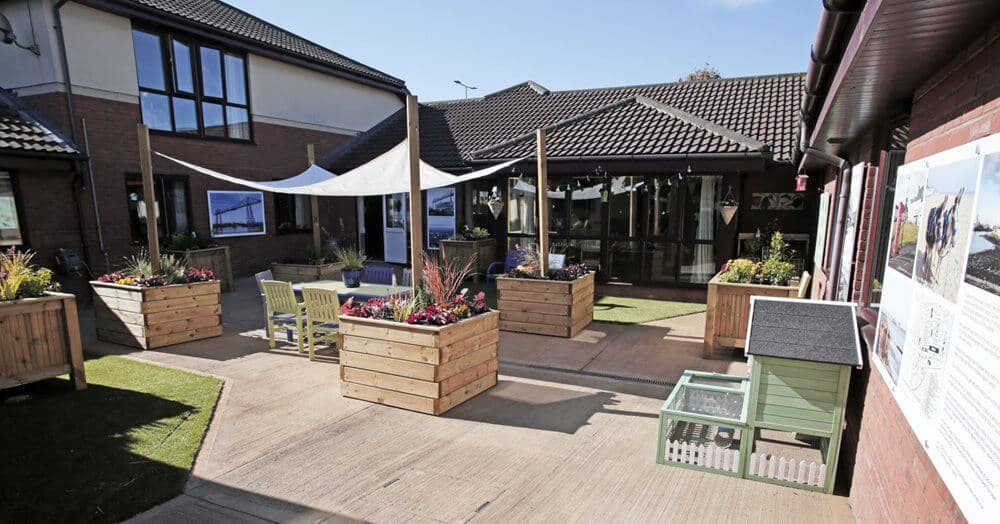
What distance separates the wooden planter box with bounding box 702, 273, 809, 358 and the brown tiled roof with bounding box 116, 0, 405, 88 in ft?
37.6

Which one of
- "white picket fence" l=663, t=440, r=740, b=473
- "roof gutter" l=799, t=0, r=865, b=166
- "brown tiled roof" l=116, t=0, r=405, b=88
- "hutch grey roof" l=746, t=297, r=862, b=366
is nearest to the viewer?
"roof gutter" l=799, t=0, r=865, b=166

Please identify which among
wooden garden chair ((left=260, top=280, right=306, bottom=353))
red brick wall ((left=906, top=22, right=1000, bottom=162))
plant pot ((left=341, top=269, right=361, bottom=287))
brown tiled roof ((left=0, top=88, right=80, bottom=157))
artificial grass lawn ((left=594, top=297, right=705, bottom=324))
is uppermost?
brown tiled roof ((left=0, top=88, right=80, bottom=157))

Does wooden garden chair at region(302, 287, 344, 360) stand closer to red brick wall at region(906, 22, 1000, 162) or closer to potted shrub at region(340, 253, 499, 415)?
potted shrub at region(340, 253, 499, 415)

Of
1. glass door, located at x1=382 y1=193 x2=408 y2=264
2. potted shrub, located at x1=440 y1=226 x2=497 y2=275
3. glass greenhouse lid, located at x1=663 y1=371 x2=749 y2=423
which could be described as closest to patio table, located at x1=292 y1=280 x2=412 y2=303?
glass greenhouse lid, located at x1=663 y1=371 x2=749 y2=423

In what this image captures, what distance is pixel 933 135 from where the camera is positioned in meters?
2.36

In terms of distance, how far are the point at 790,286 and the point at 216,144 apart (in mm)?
11732

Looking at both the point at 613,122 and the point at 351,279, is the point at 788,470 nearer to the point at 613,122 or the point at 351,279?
the point at 351,279

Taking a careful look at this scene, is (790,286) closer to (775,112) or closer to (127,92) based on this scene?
(775,112)

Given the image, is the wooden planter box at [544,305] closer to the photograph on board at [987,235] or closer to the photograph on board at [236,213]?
the photograph on board at [987,235]

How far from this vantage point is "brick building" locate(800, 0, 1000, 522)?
5.83 feet

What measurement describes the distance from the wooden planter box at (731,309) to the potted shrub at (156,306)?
6564 mm

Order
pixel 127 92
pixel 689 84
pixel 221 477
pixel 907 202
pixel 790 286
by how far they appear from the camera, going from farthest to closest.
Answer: pixel 689 84
pixel 127 92
pixel 790 286
pixel 221 477
pixel 907 202

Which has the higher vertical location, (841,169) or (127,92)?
(127,92)

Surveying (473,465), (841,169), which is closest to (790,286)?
(841,169)
